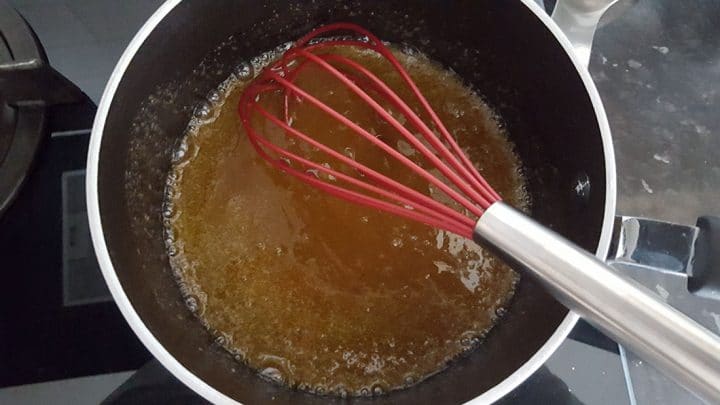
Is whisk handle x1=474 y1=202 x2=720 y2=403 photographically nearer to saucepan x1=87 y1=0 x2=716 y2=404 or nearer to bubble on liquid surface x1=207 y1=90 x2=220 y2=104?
saucepan x1=87 y1=0 x2=716 y2=404

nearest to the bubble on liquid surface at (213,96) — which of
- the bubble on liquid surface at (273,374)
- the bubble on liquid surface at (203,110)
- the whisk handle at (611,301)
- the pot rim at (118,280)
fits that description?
the bubble on liquid surface at (203,110)

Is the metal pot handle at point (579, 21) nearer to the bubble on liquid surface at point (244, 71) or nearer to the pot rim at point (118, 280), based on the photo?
the pot rim at point (118, 280)

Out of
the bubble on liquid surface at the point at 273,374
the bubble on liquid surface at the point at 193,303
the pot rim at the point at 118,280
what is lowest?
the bubble on liquid surface at the point at 273,374

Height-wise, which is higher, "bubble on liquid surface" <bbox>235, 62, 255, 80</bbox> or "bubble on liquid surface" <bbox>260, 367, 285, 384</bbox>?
"bubble on liquid surface" <bbox>235, 62, 255, 80</bbox>

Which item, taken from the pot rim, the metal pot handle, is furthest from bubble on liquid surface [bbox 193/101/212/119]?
the metal pot handle

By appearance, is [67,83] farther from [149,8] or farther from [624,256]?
[624,256]

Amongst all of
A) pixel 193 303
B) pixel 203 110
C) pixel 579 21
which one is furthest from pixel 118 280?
pixel 579 21

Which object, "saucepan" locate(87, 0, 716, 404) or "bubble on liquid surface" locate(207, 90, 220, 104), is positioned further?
"bubble on liquid surface" locate(207, 90, 220, 104)
